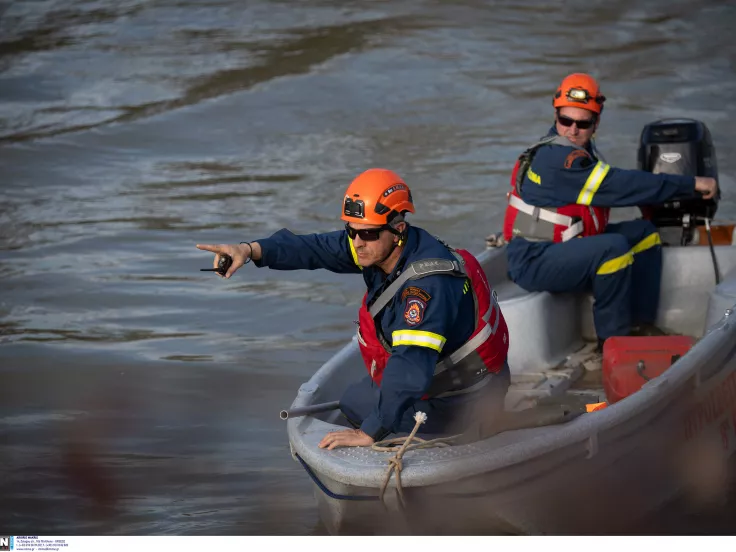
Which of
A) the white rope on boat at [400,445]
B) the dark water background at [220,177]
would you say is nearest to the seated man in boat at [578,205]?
the dark water background at [220,177]

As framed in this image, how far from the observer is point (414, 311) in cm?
345

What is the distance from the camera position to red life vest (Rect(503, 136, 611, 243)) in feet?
16.6

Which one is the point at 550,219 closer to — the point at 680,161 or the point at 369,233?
the point at 680,161

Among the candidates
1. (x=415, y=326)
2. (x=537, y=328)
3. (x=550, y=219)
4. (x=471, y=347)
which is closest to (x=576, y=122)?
(x=550, y=219)

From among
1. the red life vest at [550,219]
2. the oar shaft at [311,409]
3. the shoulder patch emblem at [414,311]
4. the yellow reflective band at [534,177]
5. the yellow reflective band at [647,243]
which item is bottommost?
the oar shaft at [311,409]

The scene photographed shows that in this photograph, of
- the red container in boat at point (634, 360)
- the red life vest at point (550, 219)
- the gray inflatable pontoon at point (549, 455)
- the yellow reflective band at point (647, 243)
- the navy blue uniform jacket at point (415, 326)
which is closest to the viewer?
the navy blue uniform jacket at point (415, 326)

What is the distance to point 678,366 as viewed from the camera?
4.07 metres

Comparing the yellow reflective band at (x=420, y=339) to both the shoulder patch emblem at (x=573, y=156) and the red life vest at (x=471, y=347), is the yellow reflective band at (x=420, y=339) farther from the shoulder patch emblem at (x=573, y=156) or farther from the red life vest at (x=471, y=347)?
the shoulder patch emblem at (x=573, y=156)

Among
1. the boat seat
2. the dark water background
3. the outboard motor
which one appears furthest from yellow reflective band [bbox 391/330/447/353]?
the outboard motor

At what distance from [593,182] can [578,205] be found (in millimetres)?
138

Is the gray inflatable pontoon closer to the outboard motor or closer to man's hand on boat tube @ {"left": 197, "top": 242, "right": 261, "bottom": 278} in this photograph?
man's hand on boat tube @ {"left": 197, "top": 242, "right": 261, "bottom": 278}

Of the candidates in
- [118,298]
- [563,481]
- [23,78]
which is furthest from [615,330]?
[23,78]

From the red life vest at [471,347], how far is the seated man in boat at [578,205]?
131cm

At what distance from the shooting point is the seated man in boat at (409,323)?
135 inches
